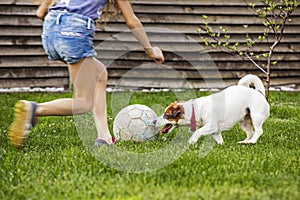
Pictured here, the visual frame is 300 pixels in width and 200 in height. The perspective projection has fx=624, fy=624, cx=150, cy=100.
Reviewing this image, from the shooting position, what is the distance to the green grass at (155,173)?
3.12m

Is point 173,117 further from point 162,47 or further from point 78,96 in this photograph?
point 162,47

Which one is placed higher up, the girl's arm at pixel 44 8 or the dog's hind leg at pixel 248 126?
the girl's arm at pixel 44 8

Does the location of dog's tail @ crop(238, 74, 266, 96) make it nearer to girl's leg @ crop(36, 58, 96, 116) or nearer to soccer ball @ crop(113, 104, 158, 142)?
soccer ball @ crop(113, 104, 158, 142)

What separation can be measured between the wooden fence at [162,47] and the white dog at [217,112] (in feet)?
15.8

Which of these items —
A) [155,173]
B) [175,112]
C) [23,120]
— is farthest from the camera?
[175,112]

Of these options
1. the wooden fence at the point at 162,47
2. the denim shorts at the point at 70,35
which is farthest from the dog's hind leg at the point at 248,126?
the wooden fence at the point at 162,47

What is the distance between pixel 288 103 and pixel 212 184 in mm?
5287

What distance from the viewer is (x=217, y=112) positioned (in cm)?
481

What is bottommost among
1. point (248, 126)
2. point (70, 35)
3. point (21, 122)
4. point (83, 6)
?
point (248, 126)

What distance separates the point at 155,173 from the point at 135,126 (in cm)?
149

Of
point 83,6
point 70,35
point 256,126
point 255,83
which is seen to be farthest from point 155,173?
point 255,83

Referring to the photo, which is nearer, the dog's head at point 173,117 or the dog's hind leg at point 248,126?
the dog's head at point 173,117

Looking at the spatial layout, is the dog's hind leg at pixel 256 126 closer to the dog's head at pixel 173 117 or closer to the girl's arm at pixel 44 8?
the dog's head at pixel 173 117

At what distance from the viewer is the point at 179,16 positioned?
32.6 ft
